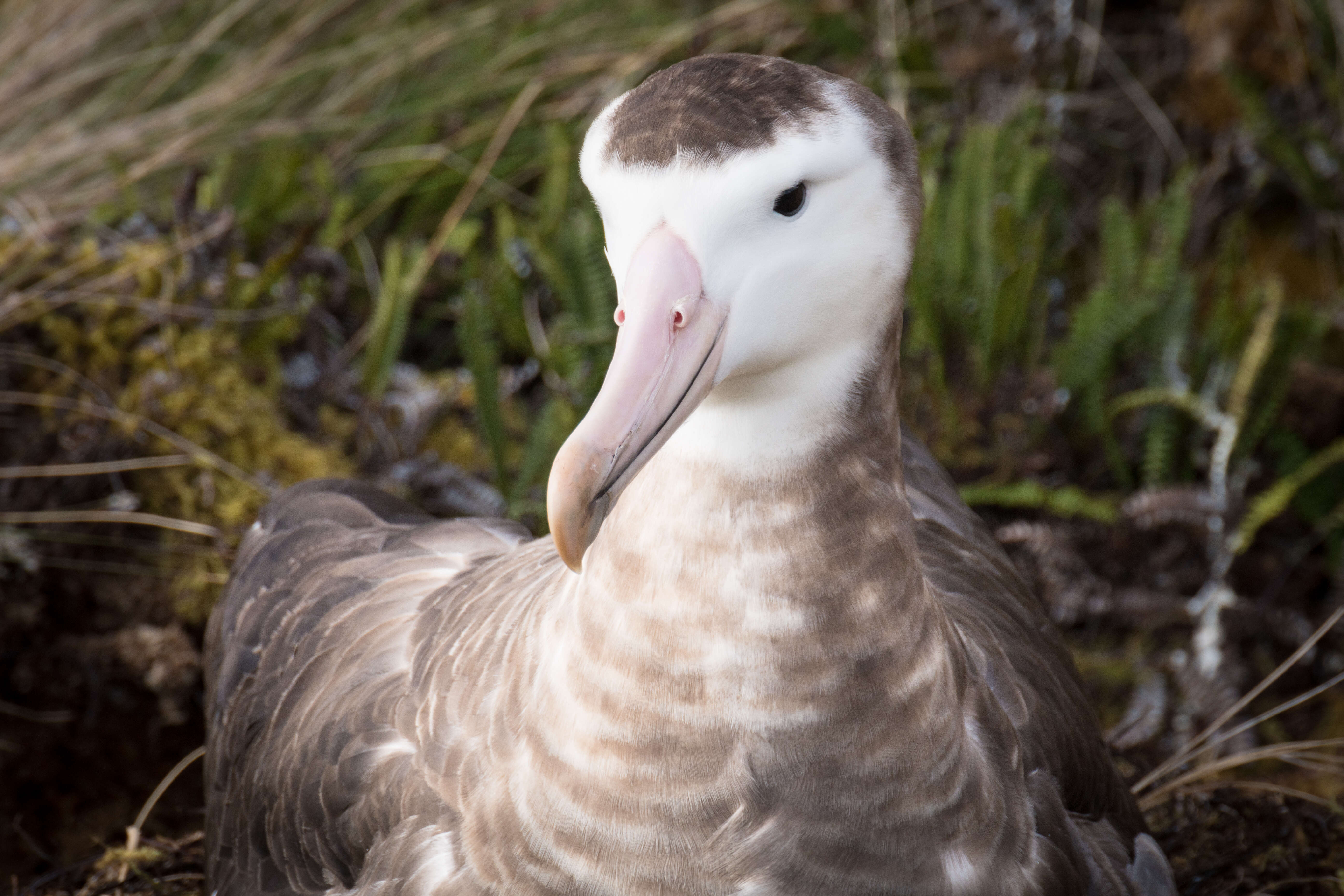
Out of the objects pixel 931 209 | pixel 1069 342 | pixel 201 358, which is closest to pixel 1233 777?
pixel 1069 342

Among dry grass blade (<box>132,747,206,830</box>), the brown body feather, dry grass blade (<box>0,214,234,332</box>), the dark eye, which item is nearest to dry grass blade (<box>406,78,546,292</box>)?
dry grass blade (<box>0,214,234,332</box>)

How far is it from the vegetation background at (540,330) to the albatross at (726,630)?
113 centimetres

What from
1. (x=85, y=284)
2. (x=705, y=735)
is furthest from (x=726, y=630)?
(x=85, y=284)

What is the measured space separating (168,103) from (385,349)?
137cm

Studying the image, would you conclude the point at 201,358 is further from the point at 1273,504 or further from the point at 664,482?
the point at 1273,504

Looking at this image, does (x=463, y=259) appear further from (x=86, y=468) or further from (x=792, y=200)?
(x=792, y=200)

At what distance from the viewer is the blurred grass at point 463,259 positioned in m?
3.18

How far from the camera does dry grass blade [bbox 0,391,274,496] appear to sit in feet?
9.77

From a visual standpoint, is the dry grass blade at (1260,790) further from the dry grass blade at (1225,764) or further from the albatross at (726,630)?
the albatross at (726,630)

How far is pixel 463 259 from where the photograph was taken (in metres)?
3.83

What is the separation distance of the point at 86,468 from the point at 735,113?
87.0 inches

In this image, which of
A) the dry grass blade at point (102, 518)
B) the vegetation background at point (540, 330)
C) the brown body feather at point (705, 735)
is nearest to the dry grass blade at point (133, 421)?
the vegetation background at point (540, 330)

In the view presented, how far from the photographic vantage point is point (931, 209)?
362 centimetres

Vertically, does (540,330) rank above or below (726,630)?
below
